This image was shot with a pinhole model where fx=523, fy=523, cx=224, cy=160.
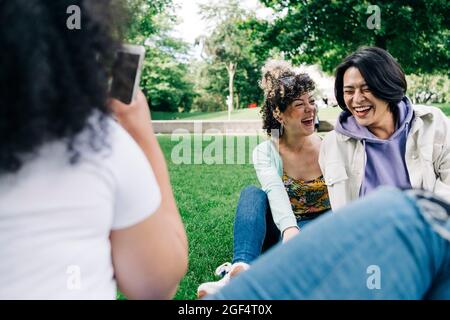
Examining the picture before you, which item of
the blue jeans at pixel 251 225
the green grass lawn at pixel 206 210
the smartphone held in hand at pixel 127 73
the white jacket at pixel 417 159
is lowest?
the green grass lawn at pixel 206 210

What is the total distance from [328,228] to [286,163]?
6.58 feet

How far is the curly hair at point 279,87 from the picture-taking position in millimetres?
3006

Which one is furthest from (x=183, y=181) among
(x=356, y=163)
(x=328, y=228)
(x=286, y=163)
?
(x=328, y=228)

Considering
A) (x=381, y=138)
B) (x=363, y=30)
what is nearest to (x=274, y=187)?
(x=381, y=138)

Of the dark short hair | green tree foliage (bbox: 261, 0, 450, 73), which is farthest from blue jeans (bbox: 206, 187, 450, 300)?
green tree foliage (bbox: 261, 0, 450, 73)

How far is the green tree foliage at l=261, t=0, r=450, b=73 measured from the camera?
13.2 metres

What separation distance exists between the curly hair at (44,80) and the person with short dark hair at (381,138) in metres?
1.76

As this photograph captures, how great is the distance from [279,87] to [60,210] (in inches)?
88.9

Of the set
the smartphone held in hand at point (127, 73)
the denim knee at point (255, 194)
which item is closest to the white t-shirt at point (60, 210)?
→ the smartphone held in hand at point (127, 73)

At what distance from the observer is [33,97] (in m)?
0.89

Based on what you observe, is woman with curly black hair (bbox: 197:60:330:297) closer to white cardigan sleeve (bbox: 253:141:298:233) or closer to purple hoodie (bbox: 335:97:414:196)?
white cardigan sleeve (bbox: 253:141:298:233)

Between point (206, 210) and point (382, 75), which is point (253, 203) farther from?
point (206, 210)

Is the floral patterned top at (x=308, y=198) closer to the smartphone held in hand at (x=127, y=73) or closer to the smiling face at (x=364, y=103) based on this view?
the smiling face at (x=364, y=103)

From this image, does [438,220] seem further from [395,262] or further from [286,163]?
[286,163]
